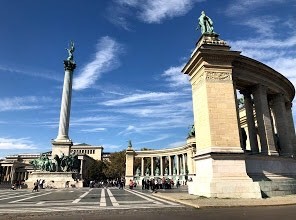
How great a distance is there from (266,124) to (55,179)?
40.8m

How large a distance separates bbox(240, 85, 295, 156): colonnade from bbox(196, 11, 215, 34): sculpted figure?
25.0 feet

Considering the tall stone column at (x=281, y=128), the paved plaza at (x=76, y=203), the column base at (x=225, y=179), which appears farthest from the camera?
the tall stone column at (x=281, y=128)

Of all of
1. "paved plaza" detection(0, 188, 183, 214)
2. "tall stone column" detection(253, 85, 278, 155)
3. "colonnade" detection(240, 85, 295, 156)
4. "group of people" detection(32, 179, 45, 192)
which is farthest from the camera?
"group of people" detection(32, 179, 45, 192)

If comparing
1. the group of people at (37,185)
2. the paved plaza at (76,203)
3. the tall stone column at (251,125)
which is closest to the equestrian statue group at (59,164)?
the group of people at (37,185)

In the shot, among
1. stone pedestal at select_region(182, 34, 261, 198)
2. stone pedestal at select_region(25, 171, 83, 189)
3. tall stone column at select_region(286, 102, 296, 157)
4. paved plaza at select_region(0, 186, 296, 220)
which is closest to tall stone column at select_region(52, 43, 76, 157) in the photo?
stone pedestal at select_region(25, 171, 83, 189)

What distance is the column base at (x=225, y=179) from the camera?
19.6m

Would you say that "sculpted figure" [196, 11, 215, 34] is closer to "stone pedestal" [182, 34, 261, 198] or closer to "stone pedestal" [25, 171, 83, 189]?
"stone pedestal" [182, 34, 261, 198]

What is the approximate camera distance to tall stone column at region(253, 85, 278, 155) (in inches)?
1014

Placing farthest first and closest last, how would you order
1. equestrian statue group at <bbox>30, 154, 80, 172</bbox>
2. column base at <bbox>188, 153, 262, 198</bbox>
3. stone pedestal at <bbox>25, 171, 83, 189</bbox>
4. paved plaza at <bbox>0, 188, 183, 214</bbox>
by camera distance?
equestrian statue group at <bbox>30, 154, 80, 172</bbox> → stone pedestal at <bbox>25, 171, 83, 189</bbox> → column base at <bbox>188, 153, 262, 198</bbox> → paved plaza at <bbox>0, 188, 183, 214</bbox>

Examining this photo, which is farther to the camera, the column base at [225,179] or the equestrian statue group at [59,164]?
the equestrian statue group at [59,164]

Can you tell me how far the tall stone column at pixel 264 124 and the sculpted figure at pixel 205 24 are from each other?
7.62m

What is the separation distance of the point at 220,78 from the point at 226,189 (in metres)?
9.27

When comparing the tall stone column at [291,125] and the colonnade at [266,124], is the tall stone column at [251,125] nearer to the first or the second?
the colonnade at [266,124]

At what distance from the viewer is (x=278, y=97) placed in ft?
103
